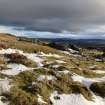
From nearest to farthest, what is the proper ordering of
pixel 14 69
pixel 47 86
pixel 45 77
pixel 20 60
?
1. pixel 47 86
2. pixel 45 77
3. pixel 14 69
4. pixel 20 60

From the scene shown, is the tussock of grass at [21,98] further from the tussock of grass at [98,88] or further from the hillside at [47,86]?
the tussock of grass at [98,88]

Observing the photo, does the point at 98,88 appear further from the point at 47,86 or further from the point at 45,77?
the point at 47,86

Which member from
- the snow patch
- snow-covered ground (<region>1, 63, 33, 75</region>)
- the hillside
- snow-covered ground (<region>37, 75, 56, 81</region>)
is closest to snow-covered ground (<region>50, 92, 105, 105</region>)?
the hillside

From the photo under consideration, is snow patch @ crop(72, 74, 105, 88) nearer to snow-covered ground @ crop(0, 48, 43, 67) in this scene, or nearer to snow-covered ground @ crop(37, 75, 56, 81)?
snow-covered ground @ crop(37, 75, 56, 81)

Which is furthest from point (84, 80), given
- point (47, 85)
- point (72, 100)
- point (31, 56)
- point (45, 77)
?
point (31, 56)

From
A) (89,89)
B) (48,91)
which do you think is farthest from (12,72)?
(89,89)

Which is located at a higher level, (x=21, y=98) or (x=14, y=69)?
(x=14, y=69)

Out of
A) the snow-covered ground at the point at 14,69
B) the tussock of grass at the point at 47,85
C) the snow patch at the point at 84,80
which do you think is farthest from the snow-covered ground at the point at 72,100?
the snow-covered ground at the point at 14,69

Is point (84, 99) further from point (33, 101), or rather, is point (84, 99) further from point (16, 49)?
point (16, 49)

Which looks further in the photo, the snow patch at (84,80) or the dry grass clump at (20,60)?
the dry grass clump at (20,60)
